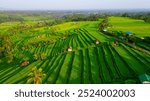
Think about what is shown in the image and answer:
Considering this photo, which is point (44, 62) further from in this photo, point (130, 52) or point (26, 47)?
point (26, 47)

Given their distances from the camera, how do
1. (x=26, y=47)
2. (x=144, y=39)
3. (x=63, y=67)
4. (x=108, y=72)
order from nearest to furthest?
(x=108, y=72) → (x=63, y=67) → (x=144, y=39) → (x=26, y=47)

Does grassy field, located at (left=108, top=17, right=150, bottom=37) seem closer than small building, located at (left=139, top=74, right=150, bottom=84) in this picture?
No

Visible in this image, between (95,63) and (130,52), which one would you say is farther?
(130,52)

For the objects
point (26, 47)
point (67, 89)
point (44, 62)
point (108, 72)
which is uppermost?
point (67, 89)

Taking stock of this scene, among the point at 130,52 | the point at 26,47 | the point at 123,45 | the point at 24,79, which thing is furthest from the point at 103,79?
the point at 26,47

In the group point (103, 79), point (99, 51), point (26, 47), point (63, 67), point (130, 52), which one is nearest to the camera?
point (103, 79)

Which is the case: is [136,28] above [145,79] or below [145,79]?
below

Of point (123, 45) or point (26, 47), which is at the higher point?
point (123, 45)

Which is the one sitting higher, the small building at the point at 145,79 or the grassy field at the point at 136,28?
the small building at the point at 145,79

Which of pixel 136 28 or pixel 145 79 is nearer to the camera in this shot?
pixel 145 79

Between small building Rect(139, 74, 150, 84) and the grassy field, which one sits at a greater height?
small building Rect(139, 74, 150, 84)

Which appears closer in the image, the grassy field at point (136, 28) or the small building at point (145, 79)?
the small building at point (145, 79)
